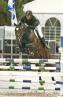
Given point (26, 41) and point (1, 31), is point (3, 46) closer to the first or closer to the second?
point (1, 31)

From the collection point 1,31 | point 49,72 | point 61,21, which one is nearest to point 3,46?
point 1,31

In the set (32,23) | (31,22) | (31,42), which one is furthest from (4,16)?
(31,22)

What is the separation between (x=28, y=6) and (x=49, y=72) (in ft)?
→ 24.5

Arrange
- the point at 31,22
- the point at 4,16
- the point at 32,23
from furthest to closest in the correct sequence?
the point at 4,16, the point at 32,23, the point at 31,22

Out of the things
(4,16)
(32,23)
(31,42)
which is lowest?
(4,16)

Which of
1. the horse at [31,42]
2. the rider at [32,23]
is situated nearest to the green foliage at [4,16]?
the horse at [31,42]

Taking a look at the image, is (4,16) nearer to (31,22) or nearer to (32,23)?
(32,23)

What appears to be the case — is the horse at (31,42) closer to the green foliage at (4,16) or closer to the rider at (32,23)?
the rider at (32,23)

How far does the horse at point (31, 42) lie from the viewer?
13.9m

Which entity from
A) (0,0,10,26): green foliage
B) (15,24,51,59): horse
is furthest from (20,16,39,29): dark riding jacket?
(0,0,10,26): green foliage

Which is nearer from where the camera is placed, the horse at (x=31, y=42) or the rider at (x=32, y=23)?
the rider at (x=32, y=23)

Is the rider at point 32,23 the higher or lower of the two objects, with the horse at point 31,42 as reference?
higher

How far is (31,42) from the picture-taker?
14281 mm

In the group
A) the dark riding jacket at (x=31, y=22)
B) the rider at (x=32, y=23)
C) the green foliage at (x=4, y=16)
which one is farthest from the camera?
the green foliage at (x=4, y=16)
